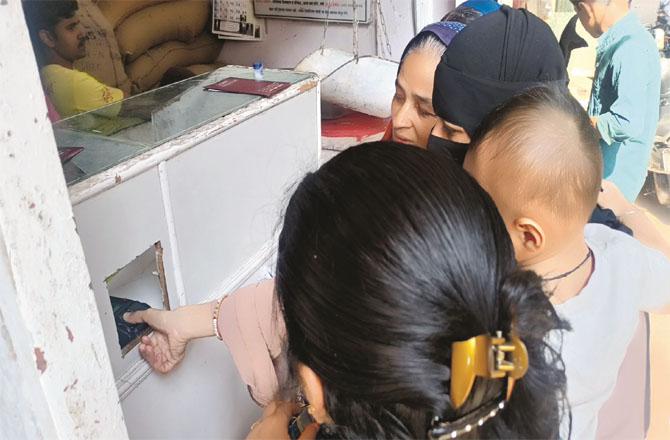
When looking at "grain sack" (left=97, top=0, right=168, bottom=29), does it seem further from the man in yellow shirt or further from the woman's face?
the woman's face

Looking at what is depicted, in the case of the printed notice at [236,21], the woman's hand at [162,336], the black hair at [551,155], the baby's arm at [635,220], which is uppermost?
the black hair at [551,155]

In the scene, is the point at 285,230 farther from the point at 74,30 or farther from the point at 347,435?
the point at 74,30

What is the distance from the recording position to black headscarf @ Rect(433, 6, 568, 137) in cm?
89

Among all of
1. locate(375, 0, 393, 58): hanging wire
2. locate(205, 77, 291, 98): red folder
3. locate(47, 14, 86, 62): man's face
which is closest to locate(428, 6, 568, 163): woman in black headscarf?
locate(205, 77, 291, 98): red folder

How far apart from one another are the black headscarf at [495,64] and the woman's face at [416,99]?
0.15 meters

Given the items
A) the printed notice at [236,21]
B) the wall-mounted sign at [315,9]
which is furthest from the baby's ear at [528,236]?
the printed notice at [236,21]

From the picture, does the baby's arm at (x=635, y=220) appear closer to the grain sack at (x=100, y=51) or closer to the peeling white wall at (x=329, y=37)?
the peeling white wall at (x=329, y=37)

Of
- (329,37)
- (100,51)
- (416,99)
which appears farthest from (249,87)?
(329,37)

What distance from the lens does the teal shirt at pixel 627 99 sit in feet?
5.41

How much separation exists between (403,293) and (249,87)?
3.78 feet

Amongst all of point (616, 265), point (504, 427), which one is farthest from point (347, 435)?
point (616, 265)

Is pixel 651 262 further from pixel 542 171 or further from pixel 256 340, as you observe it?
pixel 256 340

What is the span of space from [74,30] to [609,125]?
6.35ft

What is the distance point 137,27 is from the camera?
2914mm
